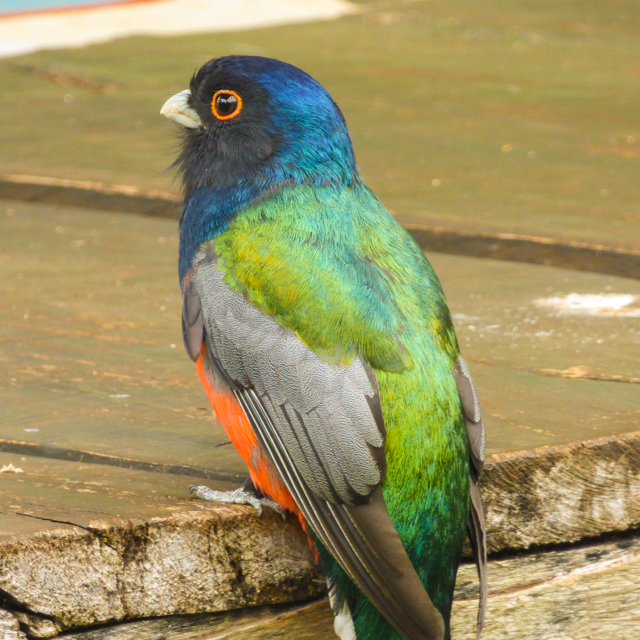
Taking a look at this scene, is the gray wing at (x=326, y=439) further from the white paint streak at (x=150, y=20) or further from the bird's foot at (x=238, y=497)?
the white paint streak at (x=150, y=20)

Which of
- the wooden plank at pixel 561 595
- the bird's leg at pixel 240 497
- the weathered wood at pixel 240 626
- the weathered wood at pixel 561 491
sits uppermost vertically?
the bird's leg at pixel 240 497

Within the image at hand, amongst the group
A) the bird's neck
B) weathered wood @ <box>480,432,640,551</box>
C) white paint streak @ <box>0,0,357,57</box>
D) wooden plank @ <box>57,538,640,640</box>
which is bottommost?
wooden plank @ <box>57,538,640,640</box>

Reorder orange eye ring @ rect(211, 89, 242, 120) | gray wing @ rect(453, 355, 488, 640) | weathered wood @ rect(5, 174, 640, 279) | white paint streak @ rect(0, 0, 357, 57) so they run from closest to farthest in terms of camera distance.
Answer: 1. gray wing @ rect(453, 355, 488, 640)
2. orange eye ring @ rect(211, 89, 242, 120)
3. weathered wood @ rect(5, 174, 640, 279)
4. white paint streak @ rect(0, 0, 357, 57)

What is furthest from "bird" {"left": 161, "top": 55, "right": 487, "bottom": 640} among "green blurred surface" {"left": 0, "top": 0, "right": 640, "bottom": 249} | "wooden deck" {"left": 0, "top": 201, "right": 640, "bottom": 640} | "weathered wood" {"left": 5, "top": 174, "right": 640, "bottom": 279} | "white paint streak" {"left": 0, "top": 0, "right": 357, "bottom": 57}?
"white paint streak" {"left": 0, "top": 0, "right": 357, "bottom": 57}

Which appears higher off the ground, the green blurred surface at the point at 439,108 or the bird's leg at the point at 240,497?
the green blurred surface at the point at 439,108

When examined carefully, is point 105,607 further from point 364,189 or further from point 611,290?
point 611,290

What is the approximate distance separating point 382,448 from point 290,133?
882 millimetres

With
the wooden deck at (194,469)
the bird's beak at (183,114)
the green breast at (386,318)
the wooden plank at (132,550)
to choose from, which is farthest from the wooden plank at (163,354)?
the bird's beak at (183,114)

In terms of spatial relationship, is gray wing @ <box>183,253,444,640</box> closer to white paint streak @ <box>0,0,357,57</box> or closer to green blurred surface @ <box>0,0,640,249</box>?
green blurred surface @ <box>0,0,640,249</box>

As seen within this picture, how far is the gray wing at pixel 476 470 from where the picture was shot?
2529 mm

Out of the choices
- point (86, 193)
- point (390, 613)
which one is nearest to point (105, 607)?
point (390, 613)

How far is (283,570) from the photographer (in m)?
2.58

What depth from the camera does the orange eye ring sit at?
295 cm

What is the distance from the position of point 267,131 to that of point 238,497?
2.96ft
